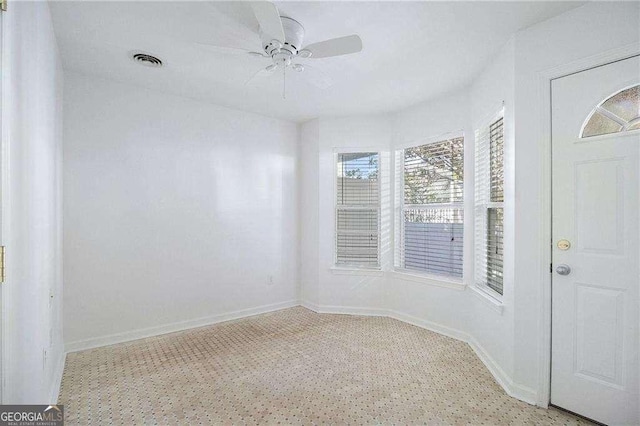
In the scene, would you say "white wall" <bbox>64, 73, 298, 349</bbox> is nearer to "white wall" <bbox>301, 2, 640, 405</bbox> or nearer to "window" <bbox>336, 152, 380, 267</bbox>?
"window" <bbox>336, 152, 380, 267</bbox>

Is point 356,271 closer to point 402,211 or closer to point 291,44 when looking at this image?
point 402,211

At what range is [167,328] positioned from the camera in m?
3.53

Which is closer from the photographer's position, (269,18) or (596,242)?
(269,18)

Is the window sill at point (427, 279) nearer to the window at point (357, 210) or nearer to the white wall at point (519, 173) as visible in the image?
the white wall at point (519, 173)

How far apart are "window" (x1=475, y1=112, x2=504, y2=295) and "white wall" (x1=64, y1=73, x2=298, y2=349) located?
2.44 meters

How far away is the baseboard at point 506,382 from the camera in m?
2.23

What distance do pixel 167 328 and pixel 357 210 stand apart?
8.69 ft

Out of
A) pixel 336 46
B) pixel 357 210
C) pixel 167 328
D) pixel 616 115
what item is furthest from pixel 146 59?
pixel 616 115

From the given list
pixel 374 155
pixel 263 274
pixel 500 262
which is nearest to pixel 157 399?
pixel 263 274

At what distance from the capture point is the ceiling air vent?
8.80 feet

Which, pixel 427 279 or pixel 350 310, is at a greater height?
pixel 427 279

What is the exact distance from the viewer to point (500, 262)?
2787mm

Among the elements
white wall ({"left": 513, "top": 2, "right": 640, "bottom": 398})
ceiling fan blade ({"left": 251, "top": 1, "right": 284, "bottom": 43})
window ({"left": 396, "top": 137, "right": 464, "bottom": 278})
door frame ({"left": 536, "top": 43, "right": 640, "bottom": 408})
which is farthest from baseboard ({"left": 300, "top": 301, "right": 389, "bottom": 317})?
ceiling fan blade ({"left": 251, "top": 1, "right": 284, "bottom": 43})

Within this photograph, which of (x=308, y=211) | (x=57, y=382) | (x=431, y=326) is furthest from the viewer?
(x=308, y=211)
